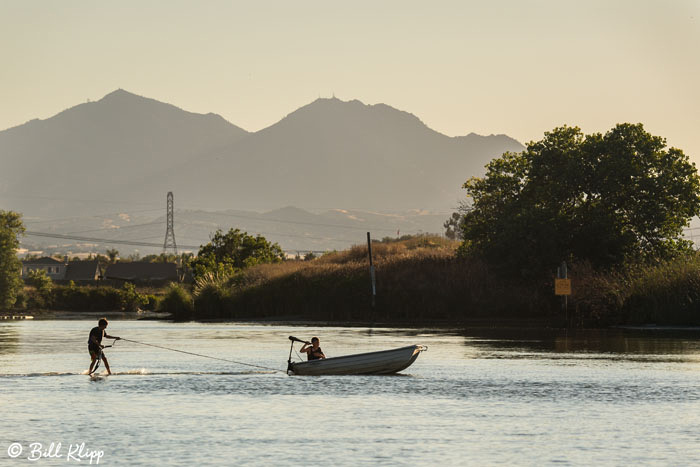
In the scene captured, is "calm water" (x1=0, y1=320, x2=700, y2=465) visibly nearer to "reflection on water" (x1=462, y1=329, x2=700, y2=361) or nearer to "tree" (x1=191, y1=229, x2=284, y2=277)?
"reflection on water" (x1=462, y1=329, x2=700, y2=361)

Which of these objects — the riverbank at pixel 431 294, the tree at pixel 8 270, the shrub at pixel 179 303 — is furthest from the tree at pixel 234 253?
the tree at pixel 8 270

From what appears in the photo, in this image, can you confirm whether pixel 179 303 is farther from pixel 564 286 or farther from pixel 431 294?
pixel 564 286

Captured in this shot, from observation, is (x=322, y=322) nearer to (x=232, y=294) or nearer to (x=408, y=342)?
(x=232, y=294)

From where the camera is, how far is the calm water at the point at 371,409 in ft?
78.2

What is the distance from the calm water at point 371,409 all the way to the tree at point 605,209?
30.2 m

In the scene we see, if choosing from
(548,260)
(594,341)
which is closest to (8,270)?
(548,260)

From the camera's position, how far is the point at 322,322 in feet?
311

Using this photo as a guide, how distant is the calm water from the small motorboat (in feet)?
1.54

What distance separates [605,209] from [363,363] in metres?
52.0

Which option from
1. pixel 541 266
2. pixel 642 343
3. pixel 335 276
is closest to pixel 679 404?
pixel 642 343

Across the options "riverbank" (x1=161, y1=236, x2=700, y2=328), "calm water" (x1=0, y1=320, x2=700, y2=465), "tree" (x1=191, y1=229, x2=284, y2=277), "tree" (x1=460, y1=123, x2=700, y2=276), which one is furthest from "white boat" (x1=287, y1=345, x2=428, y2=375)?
"tree" (x1=191, y1=229, x2=284, y2=277)

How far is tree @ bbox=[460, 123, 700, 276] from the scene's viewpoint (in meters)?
85.4

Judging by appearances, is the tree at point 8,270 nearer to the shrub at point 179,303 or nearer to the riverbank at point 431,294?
the riverbank at point 431,294

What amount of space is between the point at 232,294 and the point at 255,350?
48.4 metres
